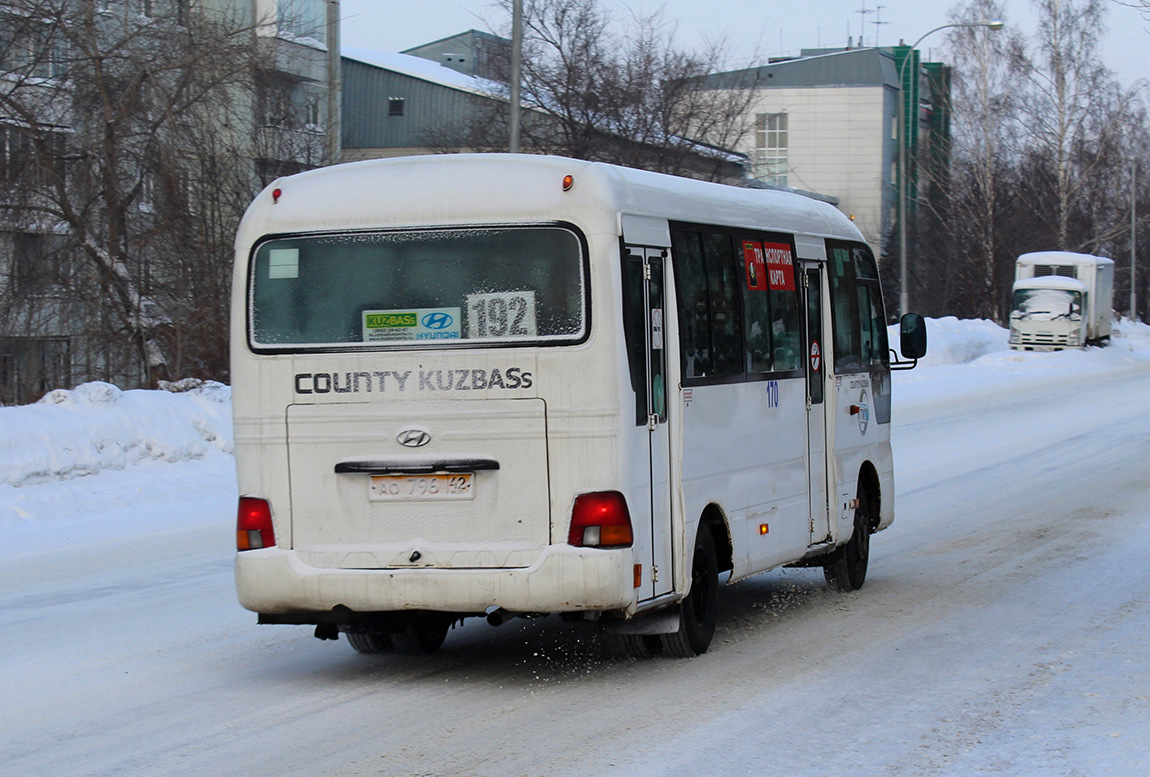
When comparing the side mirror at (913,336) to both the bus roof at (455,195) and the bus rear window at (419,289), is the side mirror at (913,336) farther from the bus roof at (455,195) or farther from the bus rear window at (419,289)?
the bus rear window at (419,289)

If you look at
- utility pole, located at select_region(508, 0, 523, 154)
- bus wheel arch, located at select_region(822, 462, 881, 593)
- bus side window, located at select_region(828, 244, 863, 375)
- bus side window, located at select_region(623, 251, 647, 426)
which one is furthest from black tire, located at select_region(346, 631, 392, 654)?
utility pole, located at select_region(508, 0, 523, 154)

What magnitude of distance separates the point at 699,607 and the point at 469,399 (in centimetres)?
186

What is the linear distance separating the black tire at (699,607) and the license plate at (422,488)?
4.45 feet

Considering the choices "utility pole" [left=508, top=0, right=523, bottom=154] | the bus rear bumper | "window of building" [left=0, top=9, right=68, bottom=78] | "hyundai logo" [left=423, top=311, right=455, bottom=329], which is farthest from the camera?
"utility pole" [left=508, top=0, right=523, bottom=154]

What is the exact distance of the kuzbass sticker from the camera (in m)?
7.26

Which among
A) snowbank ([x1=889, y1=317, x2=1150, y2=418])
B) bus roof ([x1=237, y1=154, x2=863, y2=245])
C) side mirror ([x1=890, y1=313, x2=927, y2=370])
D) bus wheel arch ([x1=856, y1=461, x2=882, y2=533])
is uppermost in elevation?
bus roof ([x1=237, y1=154, x2=863, y2=245])

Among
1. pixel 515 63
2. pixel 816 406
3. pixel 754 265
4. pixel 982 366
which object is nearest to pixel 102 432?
pixel 816 406

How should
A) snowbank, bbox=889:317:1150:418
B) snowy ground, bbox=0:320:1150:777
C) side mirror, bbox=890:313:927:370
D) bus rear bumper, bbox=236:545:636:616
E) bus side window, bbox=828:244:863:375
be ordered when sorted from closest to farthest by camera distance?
snowy ground, bbox=0:320:1150:777, bus rear bumper, bbox=236:545:636:616, bus side window, bbox=828:244:863:375, side mirror, bbox=890:313:927:370, snowbank, bbox=889:317:1150:418

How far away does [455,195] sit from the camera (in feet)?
24.1

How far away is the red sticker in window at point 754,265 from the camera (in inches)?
348

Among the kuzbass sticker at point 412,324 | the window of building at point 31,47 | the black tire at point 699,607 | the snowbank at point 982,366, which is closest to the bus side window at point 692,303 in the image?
the black tire at point 699,607

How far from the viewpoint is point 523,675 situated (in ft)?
25.1

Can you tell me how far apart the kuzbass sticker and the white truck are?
4687 centimetres

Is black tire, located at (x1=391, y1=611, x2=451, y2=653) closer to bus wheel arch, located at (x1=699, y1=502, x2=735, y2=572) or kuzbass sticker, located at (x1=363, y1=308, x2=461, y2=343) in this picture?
bus wheel arch, located at (x1=699, y1=502, x2=735, y2=572)
